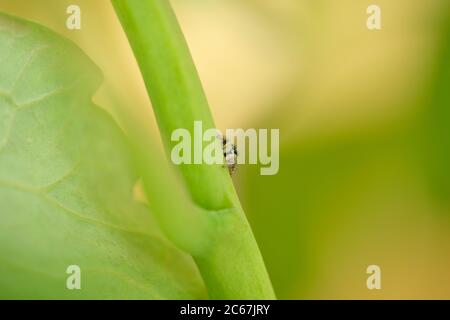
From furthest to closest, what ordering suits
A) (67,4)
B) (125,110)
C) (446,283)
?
(446,283)
(67,4)
(125,110)

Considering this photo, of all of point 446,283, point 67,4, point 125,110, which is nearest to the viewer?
point 125,110

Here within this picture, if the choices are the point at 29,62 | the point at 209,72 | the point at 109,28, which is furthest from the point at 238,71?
the point at 29,62

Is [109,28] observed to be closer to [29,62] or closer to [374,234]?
[29,62]
